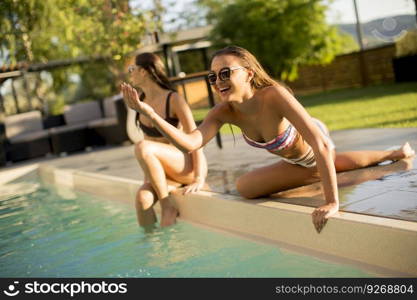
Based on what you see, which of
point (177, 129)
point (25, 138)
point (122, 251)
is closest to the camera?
point (177, 129)

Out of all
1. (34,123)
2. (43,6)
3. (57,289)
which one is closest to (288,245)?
(57,289)

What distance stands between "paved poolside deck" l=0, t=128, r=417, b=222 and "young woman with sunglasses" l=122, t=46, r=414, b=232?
5.8 inches

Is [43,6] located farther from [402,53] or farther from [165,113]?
[402,53]

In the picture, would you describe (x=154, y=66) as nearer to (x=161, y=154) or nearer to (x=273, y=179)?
(x=161, y=154)

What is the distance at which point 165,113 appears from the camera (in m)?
4.52

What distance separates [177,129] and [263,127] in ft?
1.95

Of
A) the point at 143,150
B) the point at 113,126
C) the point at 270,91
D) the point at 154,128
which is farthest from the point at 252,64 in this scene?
the point at 113,126

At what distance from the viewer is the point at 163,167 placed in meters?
4.49

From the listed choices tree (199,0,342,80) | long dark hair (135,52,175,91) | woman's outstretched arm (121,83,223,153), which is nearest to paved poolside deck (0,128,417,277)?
woman's outstretched arm (121,83,223,153)

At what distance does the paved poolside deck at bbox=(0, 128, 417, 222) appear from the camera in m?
3.02

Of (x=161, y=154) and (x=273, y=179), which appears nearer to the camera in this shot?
(x=273, y=179)

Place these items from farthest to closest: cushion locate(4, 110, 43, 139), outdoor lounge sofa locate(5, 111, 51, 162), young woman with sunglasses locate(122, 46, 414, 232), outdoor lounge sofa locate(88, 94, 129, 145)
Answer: cushion locate(4, 110, 43, 139), outdoor lounge sofa locate(5, 111, 51, 162), outdoor lounge sofa locate(88, 94, 129, 145), young woman with sunglasses locate(122, 46, 414, 232)

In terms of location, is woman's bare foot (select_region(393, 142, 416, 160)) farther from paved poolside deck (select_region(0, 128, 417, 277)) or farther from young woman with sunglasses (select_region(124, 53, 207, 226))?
young woman with sunglasses (select_region(124, 53, 207, 226))

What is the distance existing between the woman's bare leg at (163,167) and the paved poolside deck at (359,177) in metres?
0.30
